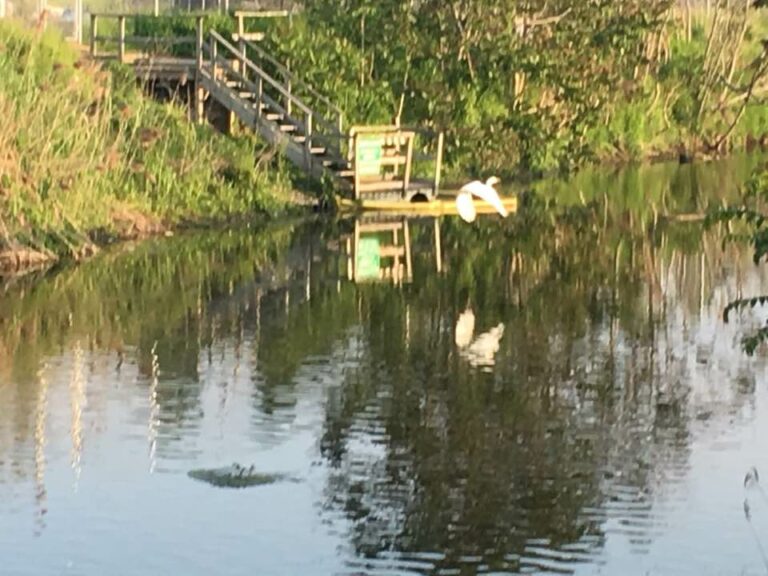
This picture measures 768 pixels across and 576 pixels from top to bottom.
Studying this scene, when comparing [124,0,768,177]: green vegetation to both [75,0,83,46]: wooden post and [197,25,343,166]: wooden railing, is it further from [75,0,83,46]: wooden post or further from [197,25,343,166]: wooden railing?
[75,0,83,46]: wooden post

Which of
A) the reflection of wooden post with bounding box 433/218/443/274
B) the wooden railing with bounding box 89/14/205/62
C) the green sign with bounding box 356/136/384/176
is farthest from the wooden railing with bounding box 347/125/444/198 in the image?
the wooden railing with bounding box 89/14/205/62

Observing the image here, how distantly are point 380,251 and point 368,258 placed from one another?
930mm

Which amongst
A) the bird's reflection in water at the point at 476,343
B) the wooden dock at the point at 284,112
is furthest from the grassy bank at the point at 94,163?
the bird's reflection in water at the point at 476,343

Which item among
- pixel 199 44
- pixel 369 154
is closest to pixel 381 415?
pixel 369 154

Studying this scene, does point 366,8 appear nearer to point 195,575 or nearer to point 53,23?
point 53,23

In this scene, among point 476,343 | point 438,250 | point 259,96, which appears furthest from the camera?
point 259,96

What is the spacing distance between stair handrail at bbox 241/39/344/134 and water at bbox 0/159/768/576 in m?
9.00

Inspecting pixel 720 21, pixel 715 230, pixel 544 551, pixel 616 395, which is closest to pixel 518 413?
pixel 616 395

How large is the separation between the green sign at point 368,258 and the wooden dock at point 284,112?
4525 millimetres

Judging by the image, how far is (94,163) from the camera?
28.6 meters

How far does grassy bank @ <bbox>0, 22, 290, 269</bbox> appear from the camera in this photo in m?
26.7

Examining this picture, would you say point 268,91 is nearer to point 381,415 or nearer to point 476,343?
point 476,343

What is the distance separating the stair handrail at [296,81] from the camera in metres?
37.8

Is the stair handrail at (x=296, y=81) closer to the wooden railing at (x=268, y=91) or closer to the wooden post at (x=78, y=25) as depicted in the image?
the wooden railing at (x=268, y=91)
